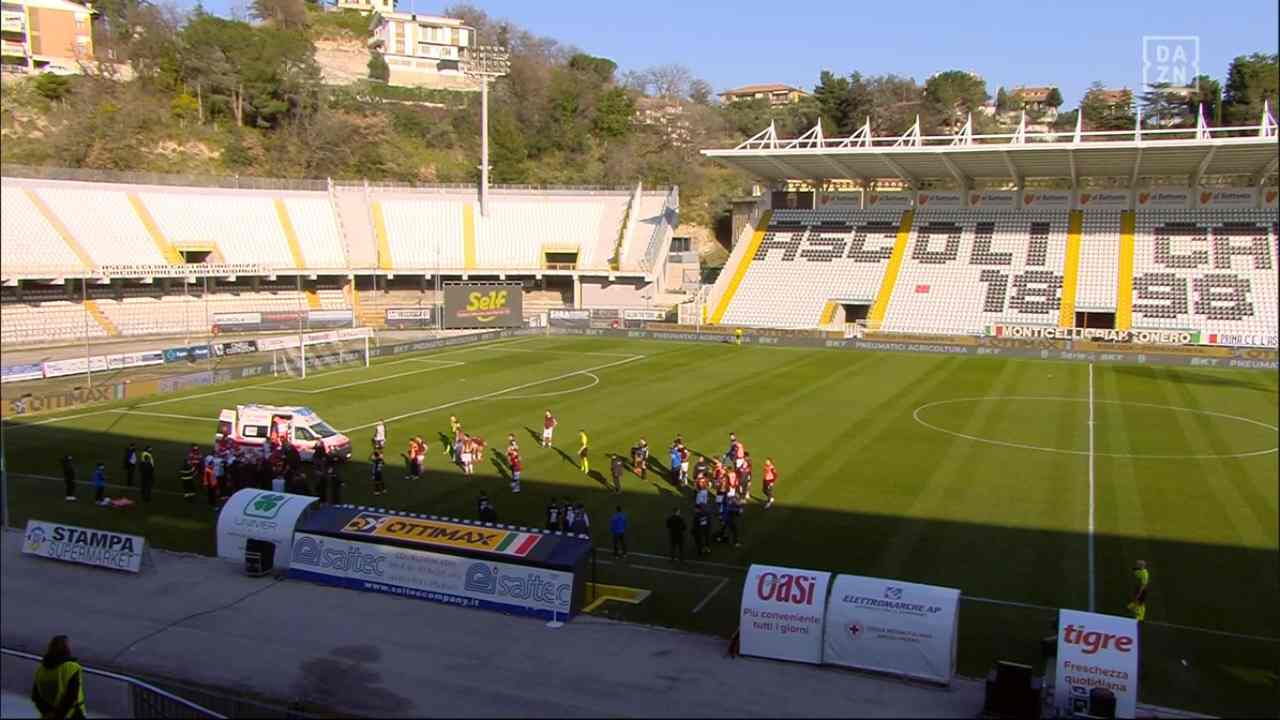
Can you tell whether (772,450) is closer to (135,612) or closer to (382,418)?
(382,418)

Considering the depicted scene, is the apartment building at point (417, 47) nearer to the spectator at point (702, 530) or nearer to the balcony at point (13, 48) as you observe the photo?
the spectator at point (702, 530)

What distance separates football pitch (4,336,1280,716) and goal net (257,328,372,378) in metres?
1.39

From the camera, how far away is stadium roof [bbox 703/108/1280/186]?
50.1 metres

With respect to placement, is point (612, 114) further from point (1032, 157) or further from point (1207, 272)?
point (1207, 272)

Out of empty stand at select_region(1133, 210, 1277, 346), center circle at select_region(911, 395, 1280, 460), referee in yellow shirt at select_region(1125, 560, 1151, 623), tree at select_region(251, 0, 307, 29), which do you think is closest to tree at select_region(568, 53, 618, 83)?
tree at select_region(251, 0, 307, 29)

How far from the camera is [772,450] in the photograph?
89.2 ft

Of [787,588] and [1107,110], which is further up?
[1107,110]

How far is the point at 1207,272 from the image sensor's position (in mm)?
52812

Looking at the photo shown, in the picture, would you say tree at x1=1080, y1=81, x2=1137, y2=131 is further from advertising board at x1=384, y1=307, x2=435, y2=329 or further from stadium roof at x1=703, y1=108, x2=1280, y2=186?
advertising board at x1=384, y1=307, x2=435, y2=329

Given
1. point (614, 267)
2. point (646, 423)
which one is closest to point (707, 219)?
point (614, 267)

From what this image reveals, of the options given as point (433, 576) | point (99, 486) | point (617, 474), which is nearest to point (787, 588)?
point (433, 576)

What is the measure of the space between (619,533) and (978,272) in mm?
46096

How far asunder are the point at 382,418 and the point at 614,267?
1449 inches

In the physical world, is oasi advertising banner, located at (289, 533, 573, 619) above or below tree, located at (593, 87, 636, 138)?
below
